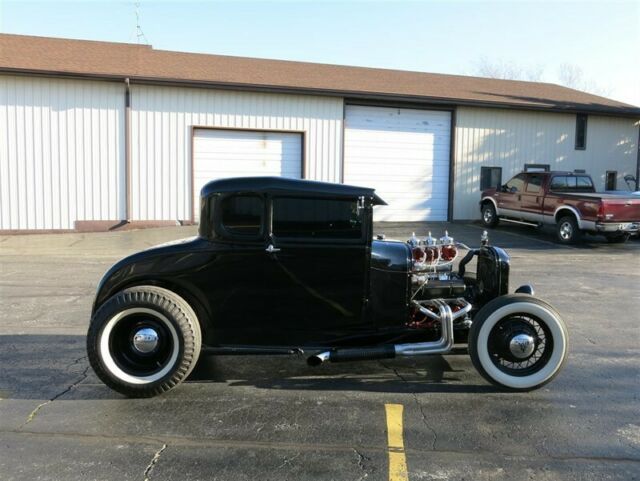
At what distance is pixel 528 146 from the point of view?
20812 mm

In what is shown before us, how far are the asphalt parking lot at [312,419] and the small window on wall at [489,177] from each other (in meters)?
14.2

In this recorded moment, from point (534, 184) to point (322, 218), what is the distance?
44.7ft

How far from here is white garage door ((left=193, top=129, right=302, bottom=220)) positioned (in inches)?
680

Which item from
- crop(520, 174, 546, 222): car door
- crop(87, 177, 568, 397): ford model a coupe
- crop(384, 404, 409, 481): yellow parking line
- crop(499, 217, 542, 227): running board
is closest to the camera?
crop(384, 404, 409, 481): yellow parking line

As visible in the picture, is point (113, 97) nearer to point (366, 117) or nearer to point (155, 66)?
point (155, 66)

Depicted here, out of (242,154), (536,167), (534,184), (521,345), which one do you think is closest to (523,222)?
(534,184)

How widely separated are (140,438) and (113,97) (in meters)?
14.6

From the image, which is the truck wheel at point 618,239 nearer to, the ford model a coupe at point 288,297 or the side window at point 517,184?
the side window at point 517,184

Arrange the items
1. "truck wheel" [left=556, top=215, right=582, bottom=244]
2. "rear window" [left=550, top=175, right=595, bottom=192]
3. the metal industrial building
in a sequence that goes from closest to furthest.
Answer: "truck wheel" [left=556, top=215, right=582, bottom=244] < the metal industrial building < "rear window" [left=550, top=175, right=595, bottom=192]

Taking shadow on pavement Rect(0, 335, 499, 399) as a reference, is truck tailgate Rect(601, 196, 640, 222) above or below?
above

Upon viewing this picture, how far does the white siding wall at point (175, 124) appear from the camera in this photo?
16.7m

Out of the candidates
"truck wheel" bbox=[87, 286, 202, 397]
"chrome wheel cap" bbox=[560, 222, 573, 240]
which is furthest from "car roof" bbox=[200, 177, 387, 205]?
"chrome wheel cap" bbox=[560, 222, 573, 240]

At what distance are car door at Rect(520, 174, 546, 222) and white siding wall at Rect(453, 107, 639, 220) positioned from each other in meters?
3.25

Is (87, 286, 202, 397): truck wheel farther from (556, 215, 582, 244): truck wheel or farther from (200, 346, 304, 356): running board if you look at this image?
(556, 215, 582, 244): truck wheel
